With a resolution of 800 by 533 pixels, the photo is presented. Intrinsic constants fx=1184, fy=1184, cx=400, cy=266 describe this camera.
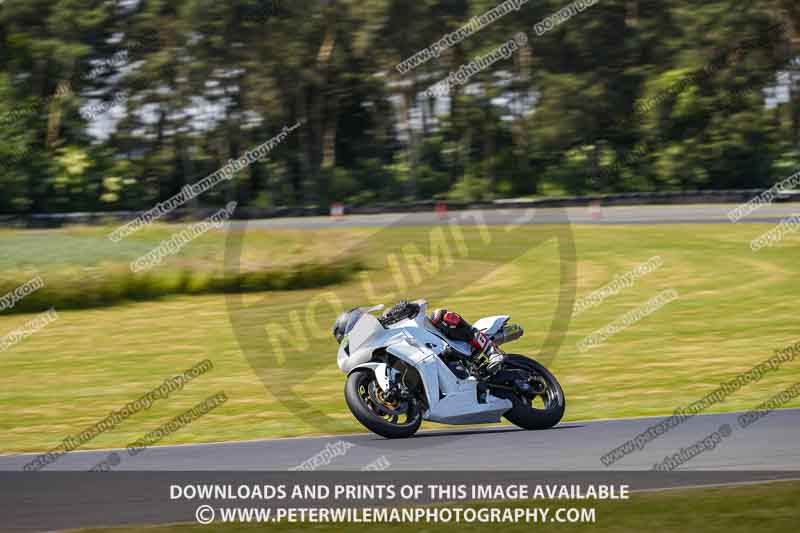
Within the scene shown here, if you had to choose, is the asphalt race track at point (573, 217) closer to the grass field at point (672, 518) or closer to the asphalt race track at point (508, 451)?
the asphalt race track at point (508, 451)

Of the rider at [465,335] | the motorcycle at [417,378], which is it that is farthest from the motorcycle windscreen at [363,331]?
the rider at [465,335]

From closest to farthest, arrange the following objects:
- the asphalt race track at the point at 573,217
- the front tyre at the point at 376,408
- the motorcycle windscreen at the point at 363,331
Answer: the front tyre at the point at 376,408 < the motorcycle windscreen at the point at 363,331 < the asphalt race track at the point at 573,217

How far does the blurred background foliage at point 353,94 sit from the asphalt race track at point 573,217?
9.38 meters

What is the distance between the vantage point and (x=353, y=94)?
49.8 metres

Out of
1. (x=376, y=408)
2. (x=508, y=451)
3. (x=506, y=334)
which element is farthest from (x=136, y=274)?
(x=508, y=451)

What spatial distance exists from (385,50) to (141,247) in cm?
2451

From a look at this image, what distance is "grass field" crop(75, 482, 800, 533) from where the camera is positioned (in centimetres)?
730

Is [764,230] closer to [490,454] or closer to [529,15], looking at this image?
[490,454]

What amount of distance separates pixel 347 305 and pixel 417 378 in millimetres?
11015

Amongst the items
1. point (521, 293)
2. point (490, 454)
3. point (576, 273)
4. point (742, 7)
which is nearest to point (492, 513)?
point (490, 454)

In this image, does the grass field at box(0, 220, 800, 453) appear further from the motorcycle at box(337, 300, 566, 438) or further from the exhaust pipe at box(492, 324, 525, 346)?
the motorcycle at box(337, 300, 566, 438)

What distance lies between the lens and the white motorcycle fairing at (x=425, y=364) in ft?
31.9

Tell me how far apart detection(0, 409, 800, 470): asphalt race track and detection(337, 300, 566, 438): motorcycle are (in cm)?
25

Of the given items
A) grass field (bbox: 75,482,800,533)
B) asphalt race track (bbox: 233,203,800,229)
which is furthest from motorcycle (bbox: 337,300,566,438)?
asphalt race track (bbox: 233,203,800,229)
